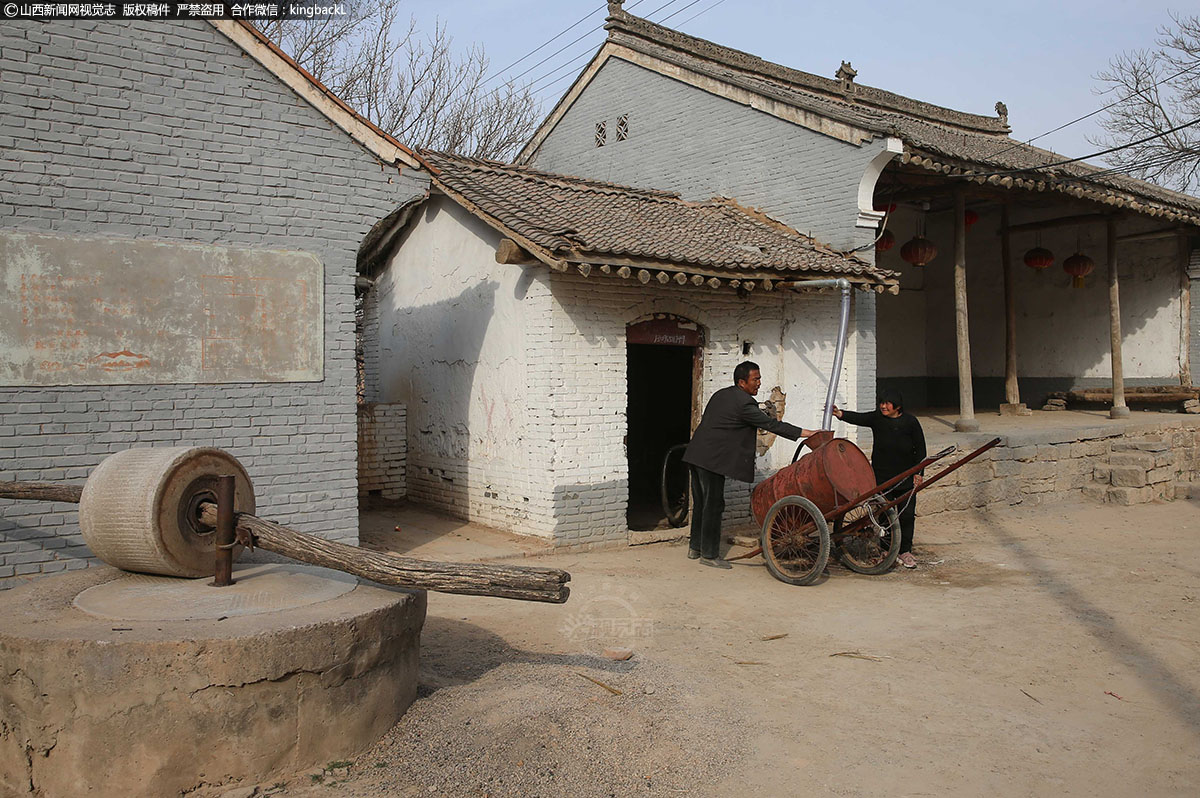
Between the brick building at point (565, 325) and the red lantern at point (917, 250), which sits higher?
the red lantern at point (917, 250)

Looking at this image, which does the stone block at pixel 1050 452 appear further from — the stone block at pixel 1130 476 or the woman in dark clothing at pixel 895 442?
the woman in dark clothing at pixel 895 442

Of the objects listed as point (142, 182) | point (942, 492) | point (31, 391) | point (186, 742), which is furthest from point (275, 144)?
point (942, 492)

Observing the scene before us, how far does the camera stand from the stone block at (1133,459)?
12.7 m

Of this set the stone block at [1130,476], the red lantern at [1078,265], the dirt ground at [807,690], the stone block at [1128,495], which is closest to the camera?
the dirt ground at [807,690]

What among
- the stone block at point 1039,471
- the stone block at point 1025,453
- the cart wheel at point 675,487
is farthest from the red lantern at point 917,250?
the cart wheel at point 675,487

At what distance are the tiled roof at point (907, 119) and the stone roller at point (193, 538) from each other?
8.19 metres

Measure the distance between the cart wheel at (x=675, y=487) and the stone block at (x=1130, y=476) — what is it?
641 centimetres

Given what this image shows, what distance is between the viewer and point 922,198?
13.1 m

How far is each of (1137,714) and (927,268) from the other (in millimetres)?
14762

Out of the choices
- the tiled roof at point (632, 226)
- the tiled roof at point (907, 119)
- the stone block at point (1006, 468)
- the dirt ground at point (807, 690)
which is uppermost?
the tiled roof at point (907, 119)

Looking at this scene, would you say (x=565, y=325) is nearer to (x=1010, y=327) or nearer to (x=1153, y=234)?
(x=1010, y=327)

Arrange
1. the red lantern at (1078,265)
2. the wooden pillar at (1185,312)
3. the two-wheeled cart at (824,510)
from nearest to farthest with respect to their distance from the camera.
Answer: the two-wheeled cart at (824,510) → the red lantern at (1078,265) → the wooden pillar at (1185,312)

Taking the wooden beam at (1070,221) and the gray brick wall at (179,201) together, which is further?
the wooden beam at (1070,221)

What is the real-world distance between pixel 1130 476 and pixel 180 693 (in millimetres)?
12766
